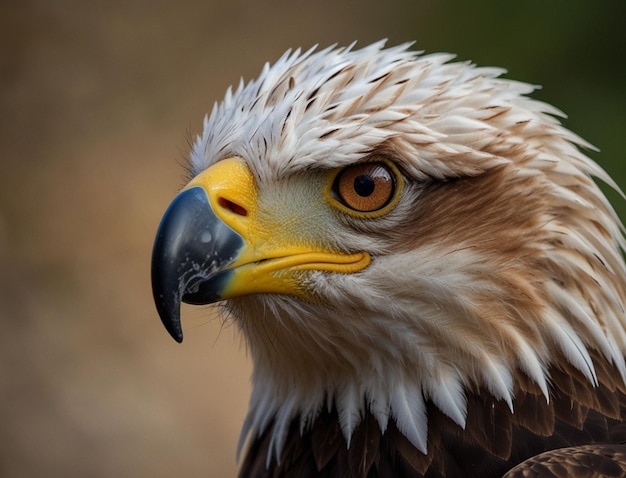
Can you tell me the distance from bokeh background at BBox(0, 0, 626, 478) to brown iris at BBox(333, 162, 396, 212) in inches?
126

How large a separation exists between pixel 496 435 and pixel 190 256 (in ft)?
2.66

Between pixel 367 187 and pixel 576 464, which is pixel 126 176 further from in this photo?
pixel 576 464

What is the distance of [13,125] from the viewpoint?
20.8 feet

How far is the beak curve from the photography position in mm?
2020

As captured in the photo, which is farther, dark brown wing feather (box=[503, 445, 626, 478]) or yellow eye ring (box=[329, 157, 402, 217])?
yellow eye ring (box=[329, 157, 402, 217])

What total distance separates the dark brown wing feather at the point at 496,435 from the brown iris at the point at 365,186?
0.50 meters

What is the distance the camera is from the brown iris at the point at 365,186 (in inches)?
83.5

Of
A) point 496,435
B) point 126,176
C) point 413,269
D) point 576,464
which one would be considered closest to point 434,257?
point 413,269

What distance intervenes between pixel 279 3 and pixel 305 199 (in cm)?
526

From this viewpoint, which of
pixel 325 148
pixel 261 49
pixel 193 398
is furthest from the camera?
pixel 261 49

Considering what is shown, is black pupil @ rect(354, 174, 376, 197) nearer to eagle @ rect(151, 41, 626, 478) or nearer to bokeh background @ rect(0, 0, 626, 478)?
eagle @ rect(151, 41, 626, 478)

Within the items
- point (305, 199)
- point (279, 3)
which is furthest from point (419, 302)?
point (279, 3)

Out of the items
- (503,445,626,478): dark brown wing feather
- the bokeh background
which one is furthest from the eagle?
the bokeh background

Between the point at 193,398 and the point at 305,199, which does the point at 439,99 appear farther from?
the point at 193,398
